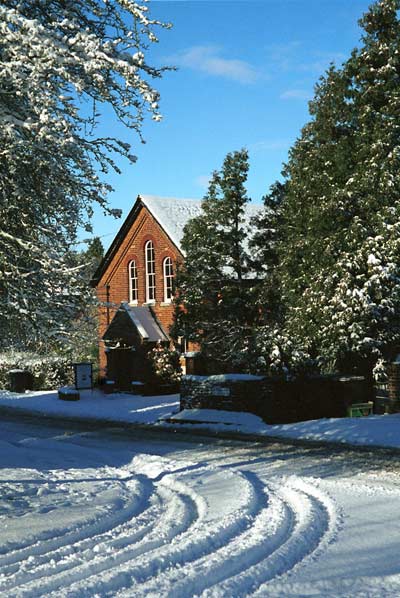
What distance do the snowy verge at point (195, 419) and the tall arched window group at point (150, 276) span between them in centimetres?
531

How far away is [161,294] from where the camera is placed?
32531mm

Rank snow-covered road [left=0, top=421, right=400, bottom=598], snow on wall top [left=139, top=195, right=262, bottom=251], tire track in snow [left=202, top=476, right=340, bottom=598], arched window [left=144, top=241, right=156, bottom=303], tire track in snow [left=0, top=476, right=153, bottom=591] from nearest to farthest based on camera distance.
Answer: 1. tire track in snow [left=202, top=476, right=340, bottom=598]
2. snow-covered road [left=0, top=421, right=400, bottom=598]
3. tire track in snow [left=0, top=476, right=153, bottom=591]
4. snow on wall top [left=139, top=195, right=262, bottom=251]
5. arched window [left=144, top=241, right=156, bottom=303]

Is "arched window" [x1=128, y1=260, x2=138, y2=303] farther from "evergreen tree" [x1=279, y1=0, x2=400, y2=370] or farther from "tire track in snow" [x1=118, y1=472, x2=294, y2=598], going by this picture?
"tire track in snow" [x1=118, y1=472, x2=294, y2=598]

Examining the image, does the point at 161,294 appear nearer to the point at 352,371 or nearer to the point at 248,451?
the point at 352,371

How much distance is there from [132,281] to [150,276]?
4.87 feet

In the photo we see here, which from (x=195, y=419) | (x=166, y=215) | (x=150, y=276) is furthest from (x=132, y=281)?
(x=195, y=419)

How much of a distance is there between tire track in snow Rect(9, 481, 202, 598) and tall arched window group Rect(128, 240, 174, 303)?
2265cm

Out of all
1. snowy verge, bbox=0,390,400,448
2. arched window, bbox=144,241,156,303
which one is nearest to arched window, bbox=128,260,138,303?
arched window, bbox=144,241,156,303

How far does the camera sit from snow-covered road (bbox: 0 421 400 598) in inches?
249

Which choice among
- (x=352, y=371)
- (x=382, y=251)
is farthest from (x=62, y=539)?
(x=352, y=371)

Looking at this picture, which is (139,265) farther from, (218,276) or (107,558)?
(107,558)

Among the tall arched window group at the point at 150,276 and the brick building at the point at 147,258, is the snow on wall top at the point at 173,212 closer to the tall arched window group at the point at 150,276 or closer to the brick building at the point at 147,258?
the brick building at the point at 147,258

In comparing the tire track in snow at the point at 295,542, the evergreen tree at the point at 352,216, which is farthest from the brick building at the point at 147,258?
the tire track in snow at the point at 295,542

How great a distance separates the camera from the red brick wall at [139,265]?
32219 millimetres
